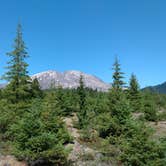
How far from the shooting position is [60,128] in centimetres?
2362

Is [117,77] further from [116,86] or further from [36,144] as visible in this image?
[36,144]

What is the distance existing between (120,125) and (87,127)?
3.42 m

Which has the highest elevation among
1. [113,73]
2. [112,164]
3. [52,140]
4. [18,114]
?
[113,73]

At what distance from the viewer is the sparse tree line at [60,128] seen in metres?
18.0

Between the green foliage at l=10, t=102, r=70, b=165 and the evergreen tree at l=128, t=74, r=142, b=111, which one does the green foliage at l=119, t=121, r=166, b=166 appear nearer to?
the green foliage at l=10, t=102, r=70, b=165

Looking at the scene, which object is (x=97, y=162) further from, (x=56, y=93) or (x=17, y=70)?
(x=56, y=93)

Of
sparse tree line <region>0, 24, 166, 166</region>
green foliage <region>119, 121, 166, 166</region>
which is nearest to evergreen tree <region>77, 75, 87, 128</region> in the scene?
sparse tree line <region>0, 24, 166, 166</region>

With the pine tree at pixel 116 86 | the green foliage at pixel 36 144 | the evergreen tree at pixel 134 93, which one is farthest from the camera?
the evergreen tree at pixel 134 93

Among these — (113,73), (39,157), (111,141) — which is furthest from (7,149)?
(113,73)

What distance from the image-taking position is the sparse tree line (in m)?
18.0

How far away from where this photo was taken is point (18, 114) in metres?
27.2

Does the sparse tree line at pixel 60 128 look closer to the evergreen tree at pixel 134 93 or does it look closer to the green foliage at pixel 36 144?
the green foliage at pixel 36 144

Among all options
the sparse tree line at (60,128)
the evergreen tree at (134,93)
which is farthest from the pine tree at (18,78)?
the evergreen tree at (134,93)

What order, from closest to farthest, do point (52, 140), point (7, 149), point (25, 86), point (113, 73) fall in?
point (52, 140) < point (7, 149) < point (25, 86) < point (113, 73)
